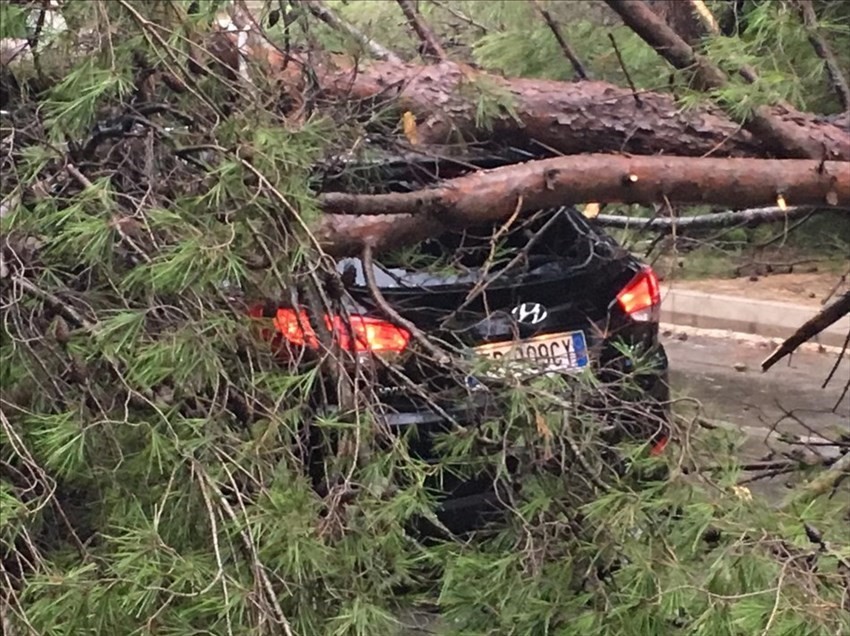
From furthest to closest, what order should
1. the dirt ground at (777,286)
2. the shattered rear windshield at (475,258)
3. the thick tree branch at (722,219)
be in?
the dirt ground at (777,286), the thick tree branch at (722,219), the shattered rear windshield at (475,258)

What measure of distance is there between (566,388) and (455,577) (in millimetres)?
520

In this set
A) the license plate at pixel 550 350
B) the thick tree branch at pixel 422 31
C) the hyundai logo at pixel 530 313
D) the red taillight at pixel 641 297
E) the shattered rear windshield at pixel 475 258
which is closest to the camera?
the license plate at pixel 550 350

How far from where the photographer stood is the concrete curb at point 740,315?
8.88 meters

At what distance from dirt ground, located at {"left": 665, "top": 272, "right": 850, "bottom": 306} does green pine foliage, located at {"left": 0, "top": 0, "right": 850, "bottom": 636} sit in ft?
22.7

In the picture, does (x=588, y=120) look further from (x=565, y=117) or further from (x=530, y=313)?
(x=530, y=313)

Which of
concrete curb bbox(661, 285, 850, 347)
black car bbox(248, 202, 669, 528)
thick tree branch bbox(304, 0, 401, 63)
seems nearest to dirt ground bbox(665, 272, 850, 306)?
concrete curb bbox(661, 285, 850, 347)

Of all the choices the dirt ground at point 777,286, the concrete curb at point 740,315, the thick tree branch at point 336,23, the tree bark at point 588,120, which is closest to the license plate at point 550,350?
the tree bark at point 588,120

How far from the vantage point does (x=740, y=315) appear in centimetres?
938

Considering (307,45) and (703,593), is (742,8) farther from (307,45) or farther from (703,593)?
(703,593)

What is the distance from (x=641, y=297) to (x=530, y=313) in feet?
1.94

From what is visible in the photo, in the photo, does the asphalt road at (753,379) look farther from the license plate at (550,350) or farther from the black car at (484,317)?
the license plate at (550,350)

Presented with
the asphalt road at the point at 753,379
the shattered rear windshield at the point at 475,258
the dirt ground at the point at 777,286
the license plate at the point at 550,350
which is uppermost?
the shattered rear windshield at the point at 475,258

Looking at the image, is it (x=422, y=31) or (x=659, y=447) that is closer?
(x=659, y=447)

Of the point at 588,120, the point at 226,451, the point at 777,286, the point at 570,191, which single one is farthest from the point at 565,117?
the point at 777,286
